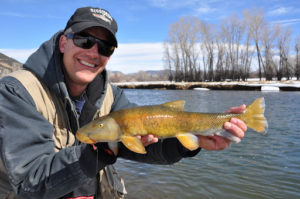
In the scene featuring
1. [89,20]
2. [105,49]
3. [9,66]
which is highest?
[9,66]

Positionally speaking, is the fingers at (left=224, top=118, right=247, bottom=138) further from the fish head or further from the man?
the fish head

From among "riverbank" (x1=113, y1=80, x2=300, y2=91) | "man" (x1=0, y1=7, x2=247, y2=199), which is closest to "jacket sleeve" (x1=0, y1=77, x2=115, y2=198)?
"man" (x1=0, y1=7, x2=247, y2=199)

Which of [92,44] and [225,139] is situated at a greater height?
→ [92,44]

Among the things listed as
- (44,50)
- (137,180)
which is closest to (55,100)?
(44,50)

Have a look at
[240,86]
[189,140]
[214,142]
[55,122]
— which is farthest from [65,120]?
[240,86]

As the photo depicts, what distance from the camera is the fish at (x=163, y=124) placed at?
230cm

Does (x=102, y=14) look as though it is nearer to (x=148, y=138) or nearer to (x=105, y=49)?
(x=105, y=49)

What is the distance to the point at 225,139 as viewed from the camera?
102 inches

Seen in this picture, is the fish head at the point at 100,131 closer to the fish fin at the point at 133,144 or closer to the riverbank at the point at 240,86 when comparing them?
the fish fin at the point at 133,144

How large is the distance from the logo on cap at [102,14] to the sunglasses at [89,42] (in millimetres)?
229

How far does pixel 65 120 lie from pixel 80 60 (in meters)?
0.68

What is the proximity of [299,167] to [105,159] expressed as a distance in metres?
6.39

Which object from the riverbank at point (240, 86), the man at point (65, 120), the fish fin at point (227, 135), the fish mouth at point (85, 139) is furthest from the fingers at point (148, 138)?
the riverbank at point (240, 86)

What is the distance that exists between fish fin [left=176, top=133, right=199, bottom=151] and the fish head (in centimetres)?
65
